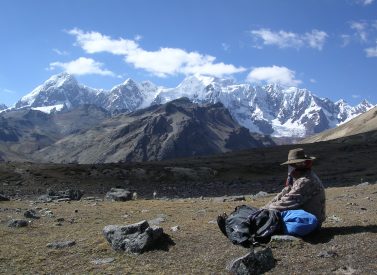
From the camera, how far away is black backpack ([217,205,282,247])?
1538 centimetres

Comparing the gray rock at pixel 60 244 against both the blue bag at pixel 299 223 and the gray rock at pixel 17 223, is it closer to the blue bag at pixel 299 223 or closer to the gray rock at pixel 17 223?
the gray rock at pixel 17 223

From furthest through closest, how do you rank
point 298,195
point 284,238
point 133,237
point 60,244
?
point 60,244, point 298,195, point 133,237, point 284,238

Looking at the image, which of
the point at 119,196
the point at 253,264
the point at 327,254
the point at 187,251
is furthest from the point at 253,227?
the point at 119,196

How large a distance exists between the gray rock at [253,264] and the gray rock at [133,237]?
127 inches

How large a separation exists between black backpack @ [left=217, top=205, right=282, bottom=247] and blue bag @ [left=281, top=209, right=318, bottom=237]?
0.25 m

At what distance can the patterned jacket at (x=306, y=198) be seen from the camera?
635 inches

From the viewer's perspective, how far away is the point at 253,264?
513 inches

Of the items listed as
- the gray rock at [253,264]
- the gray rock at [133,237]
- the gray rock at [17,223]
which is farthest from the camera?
the gray rock at [17,223]

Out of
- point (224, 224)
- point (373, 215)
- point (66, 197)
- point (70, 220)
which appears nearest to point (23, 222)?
point (70, 220)

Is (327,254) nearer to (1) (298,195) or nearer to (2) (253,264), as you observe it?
(2) (253,264)

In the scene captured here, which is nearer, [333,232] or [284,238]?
[284,238]

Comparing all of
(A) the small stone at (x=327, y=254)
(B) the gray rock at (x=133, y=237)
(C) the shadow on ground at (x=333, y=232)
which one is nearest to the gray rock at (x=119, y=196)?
(B) the gray rock at (x=133, y=237)

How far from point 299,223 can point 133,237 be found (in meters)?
5.10

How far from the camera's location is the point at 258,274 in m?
13.0
